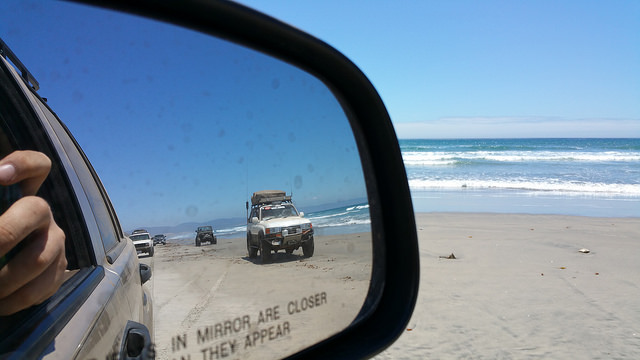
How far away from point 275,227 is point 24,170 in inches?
26.8

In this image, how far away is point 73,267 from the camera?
1.28 metres

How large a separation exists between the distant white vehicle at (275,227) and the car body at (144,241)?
27 centimetres

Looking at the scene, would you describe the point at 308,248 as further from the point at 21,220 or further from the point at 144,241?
the point at 21,220

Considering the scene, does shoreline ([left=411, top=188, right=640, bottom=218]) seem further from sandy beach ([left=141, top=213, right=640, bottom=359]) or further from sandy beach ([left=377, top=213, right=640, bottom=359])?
sandy beach ([left=377, top=213, right=640, bottom=359])

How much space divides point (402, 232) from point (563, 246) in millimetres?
7760

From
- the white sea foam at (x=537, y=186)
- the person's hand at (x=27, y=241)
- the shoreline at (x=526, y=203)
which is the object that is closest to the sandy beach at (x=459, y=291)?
the person's hand at (x=27, y=241)

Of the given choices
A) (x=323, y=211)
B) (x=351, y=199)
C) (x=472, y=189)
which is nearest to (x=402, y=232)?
(x=351, y=199)

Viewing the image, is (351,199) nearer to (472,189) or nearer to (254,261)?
(254,261)

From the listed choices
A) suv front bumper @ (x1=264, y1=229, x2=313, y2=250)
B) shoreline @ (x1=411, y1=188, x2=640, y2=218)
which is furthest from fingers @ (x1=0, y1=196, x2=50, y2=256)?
shoreline @ (x1=411, y1=188, x2=640, y2=218)

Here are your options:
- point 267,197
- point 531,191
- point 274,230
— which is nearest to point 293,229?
point 274,230

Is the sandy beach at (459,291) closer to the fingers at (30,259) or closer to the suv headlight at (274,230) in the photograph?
the suv headlight at (274,230)

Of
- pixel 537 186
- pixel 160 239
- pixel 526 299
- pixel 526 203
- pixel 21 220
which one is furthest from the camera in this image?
pixel 537 186

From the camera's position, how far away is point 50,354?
2.89 feet

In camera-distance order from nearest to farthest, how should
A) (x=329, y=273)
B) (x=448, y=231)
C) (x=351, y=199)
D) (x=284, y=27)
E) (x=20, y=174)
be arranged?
(x=20, y=174) → (x=284, y=27) → (x=329, y=273) → (x=351, y=199) → (x=448, y=231)
